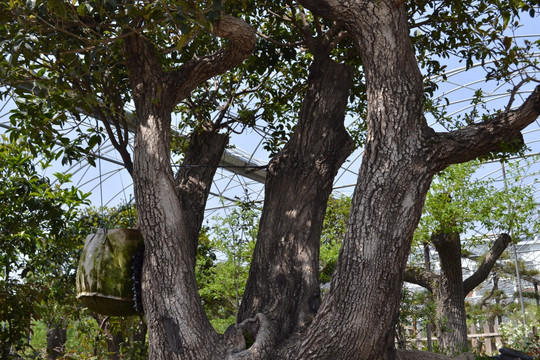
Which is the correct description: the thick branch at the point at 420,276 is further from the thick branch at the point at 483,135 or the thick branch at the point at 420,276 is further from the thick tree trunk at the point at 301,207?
the thick branch at the point at 483,135

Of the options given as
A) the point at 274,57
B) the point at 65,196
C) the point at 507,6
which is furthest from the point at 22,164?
the point at 507,6

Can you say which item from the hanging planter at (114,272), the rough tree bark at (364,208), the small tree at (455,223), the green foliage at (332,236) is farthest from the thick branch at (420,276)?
the hanging planter at (114,272)

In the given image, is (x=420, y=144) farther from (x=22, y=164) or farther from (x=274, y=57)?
(x=22, y=164)

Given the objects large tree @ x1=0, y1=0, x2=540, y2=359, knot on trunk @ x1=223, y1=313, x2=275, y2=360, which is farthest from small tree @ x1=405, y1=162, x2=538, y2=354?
knot on trunk @ x1=223, y1=313, x2=275, y2=360

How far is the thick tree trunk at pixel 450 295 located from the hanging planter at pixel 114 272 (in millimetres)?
7667

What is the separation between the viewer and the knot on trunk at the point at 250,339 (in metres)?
3.25

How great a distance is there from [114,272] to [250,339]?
92 centimetres

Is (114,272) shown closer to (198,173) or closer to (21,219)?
(198,173)

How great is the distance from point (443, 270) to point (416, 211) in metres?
7.94

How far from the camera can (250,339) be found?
3553mm

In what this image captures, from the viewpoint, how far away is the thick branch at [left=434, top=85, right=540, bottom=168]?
3.21m

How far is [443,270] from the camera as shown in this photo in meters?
10.6

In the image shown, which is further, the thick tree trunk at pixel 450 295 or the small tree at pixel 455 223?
the thick tree trunk at pixel 450 295

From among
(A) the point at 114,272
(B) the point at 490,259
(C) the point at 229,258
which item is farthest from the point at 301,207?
(B) the point at 490,259
